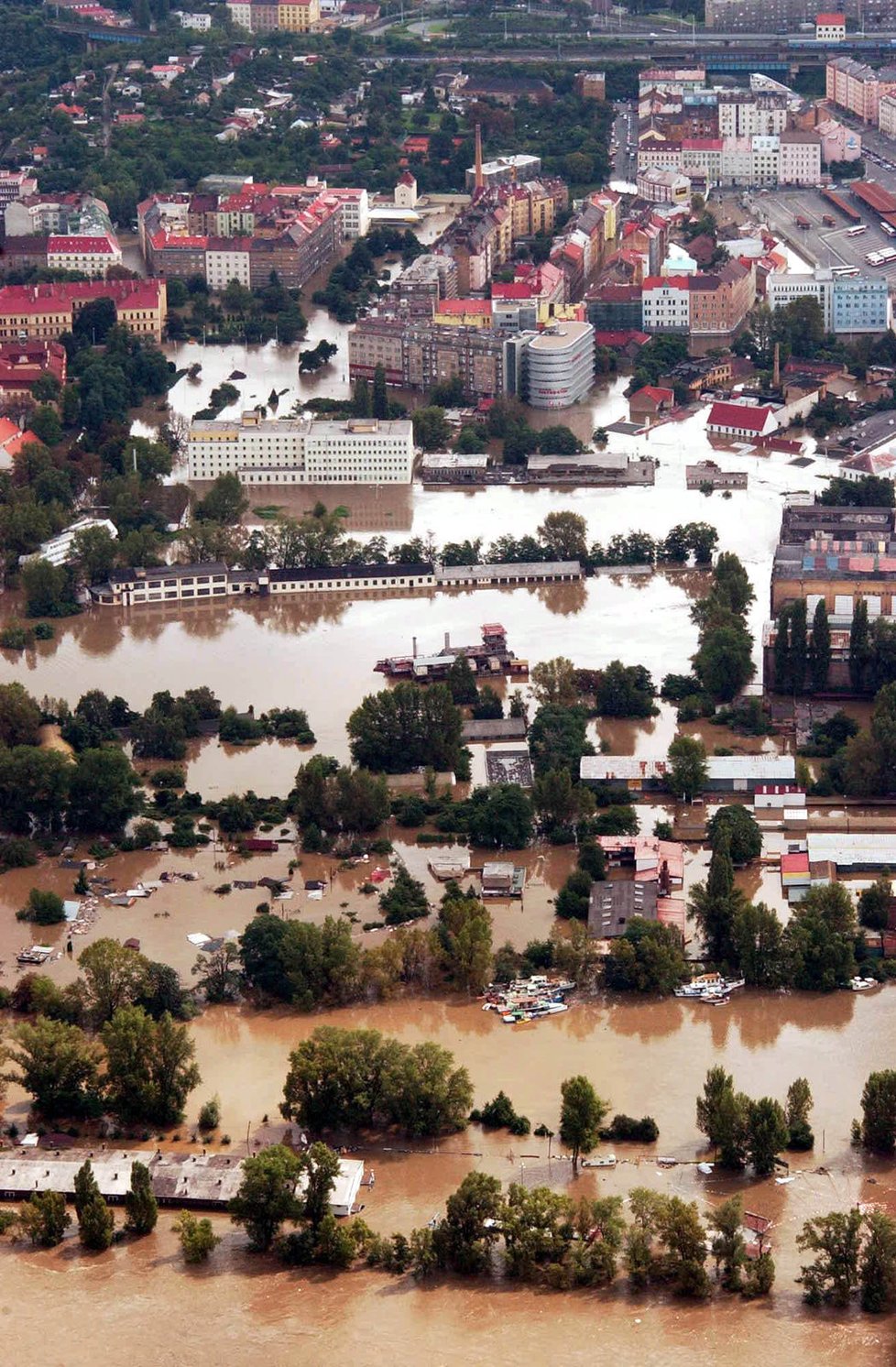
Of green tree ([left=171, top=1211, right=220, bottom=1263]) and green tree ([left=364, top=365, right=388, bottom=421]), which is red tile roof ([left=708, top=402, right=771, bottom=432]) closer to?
green tree ([left=364, top=365, right=388, bottom=421])

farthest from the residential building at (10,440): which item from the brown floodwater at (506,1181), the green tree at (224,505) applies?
the brown floodwater at (506,1181)

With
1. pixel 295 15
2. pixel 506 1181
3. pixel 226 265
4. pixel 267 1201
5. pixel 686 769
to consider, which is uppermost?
pixel 295 15

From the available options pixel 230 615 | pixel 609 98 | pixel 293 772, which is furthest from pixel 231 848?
pixel 609 98

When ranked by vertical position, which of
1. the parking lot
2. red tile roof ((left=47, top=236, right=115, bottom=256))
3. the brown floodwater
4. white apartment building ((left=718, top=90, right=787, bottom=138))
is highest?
white apartment building ((left=718, top=90, right=787, bottom=138))

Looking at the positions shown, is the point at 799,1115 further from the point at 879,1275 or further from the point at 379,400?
the point at 379,400

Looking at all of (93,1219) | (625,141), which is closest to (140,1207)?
(93,1219)

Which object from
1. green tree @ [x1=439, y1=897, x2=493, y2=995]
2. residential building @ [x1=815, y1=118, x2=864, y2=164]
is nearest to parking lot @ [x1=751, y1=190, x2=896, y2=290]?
residential building @ [x1=815, y1=118, x2=864, y2=164]

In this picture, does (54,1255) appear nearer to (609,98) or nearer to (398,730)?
(398,730)
